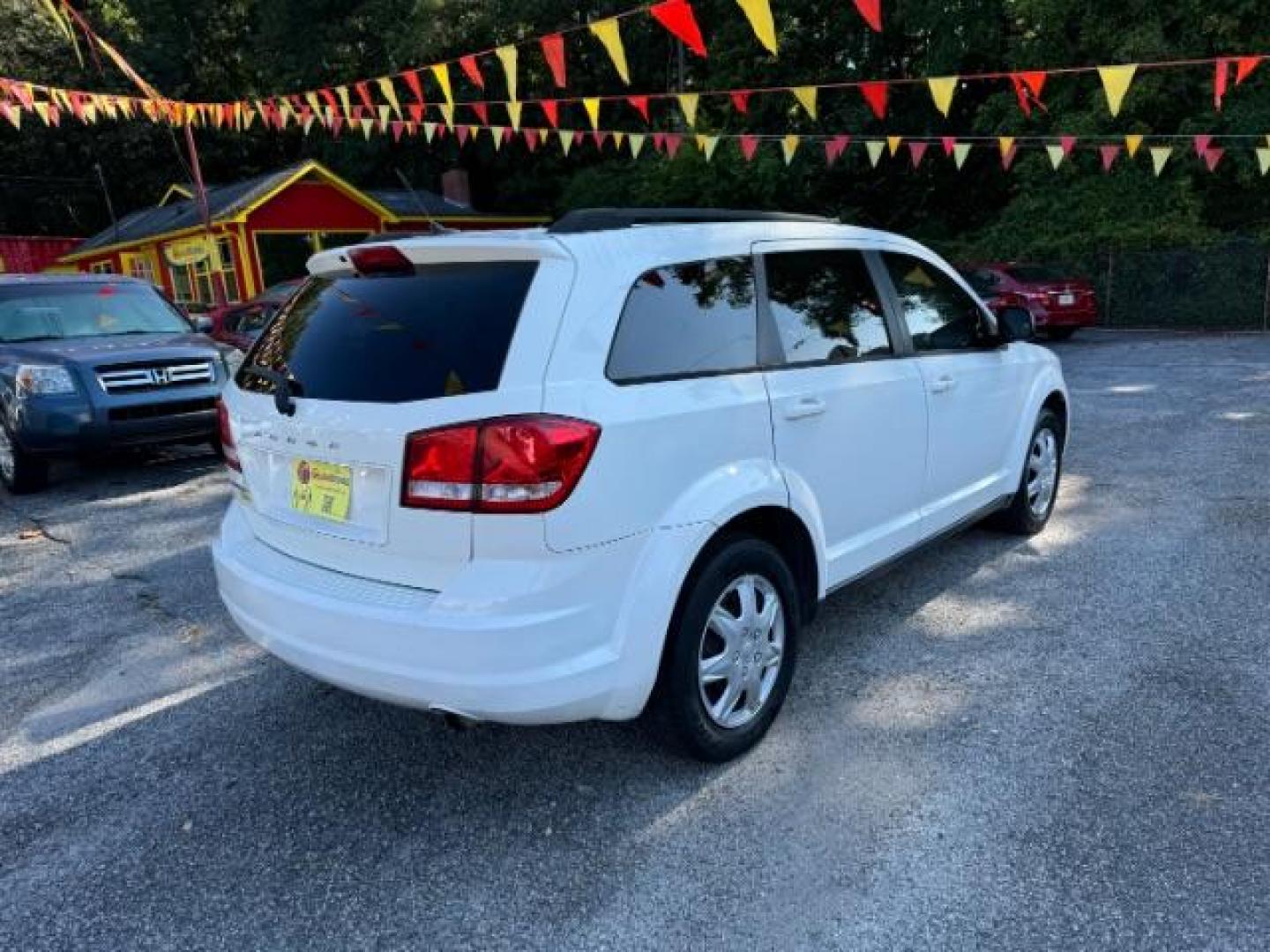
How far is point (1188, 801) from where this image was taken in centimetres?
280

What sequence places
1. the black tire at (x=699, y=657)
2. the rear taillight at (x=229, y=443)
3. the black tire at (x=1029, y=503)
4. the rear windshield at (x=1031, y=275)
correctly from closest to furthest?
1. the black tire at (x=699, y=657)
2. the rear taillight at (x=229, y=443)
3. the black tire at (x=1029, y=503)
4. the rear windshield at (x=1031, y=275)

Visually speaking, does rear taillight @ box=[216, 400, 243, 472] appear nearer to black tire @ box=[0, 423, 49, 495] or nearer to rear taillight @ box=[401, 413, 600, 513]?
rear taillight @ box=[401, 413, 600, 513]

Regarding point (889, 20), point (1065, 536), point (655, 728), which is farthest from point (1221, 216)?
point (655, 728)

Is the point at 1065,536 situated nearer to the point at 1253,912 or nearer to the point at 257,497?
the point at 1253,912

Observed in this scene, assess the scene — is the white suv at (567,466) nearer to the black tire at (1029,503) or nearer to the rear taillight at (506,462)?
the rear taillight at (506,462)

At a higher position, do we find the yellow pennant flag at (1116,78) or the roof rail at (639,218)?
the yellow pennant flag at (1116,78)

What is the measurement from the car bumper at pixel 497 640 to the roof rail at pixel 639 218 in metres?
1.01

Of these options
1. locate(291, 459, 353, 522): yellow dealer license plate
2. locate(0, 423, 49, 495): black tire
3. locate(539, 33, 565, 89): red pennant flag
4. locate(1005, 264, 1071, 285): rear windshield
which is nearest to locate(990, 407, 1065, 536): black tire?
locate(291, 459, 353, 522): yellow dealer license plate

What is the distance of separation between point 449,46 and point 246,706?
105 feet

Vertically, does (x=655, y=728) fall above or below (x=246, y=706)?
above

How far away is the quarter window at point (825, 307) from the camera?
3.39 meters

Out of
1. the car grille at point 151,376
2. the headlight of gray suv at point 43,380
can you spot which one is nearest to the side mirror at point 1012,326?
the car grille at point 151,376

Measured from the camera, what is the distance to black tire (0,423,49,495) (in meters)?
7.53

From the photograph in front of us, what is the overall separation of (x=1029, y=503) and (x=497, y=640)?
3814 millimetres
